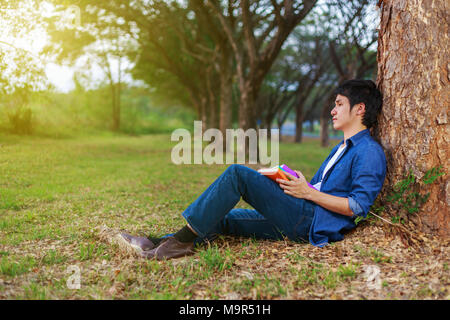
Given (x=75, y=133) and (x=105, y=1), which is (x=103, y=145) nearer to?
(x=75, y=133)

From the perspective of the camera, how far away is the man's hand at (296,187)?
2.93 meters

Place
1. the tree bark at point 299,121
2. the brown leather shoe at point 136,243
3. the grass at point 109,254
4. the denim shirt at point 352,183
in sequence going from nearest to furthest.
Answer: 1. the grass at point 109,254
2. the denim shirt at point 352,183
3. the brown leather shoe at point 136,243
4. the tree bark at point 299,121

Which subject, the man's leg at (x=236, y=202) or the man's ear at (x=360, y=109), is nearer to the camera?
the man's leg at (x=236, y=202)

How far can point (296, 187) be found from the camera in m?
2.94

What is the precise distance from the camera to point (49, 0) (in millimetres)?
5941

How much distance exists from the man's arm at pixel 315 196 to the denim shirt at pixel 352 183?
0.22 feet

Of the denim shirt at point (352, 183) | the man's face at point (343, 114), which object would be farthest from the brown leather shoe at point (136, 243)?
the man's face at point (343, 114)

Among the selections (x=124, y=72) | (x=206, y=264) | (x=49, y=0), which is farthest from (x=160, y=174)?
(x=124, y=72)

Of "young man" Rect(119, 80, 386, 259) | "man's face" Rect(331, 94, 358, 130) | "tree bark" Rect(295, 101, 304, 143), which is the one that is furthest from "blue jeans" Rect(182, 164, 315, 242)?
"tree bark" Rect(295, 101, 304, 143)

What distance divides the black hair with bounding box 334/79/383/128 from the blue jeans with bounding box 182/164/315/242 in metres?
0.96

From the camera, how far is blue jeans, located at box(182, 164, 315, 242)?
113 inches

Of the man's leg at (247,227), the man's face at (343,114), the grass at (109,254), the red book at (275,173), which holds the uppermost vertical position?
the man's face at (343,114)

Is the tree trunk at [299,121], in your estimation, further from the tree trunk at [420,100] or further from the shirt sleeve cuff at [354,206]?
the shirt sleeve cuff at [354,206]

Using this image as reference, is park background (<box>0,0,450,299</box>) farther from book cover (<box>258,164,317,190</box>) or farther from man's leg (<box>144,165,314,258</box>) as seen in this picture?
book cover (<box>258,164,317,190</box>)
